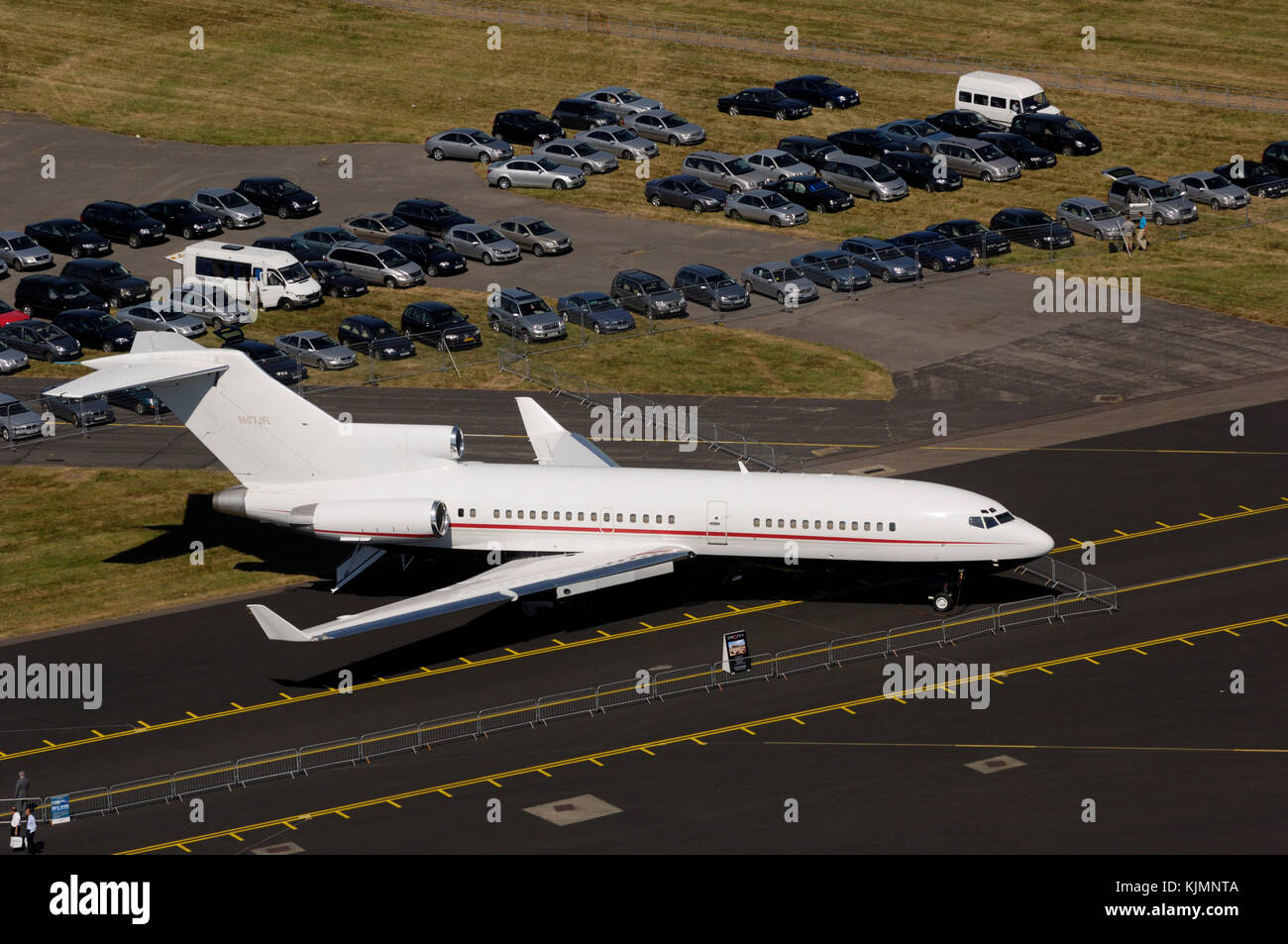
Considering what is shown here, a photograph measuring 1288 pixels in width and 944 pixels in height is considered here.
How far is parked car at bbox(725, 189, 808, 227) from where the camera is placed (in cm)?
10975

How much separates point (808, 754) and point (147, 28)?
112 metres

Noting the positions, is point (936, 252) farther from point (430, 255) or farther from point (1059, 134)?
point (430, 255)

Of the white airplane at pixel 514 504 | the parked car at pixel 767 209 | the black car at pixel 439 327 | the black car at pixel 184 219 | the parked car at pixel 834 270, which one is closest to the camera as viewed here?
the white airplane at pixel 514 504

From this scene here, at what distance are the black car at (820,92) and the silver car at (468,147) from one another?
2287 cm

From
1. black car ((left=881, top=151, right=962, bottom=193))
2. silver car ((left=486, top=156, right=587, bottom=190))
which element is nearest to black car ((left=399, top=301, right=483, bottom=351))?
silver car ((left=486, top=156, right=587, bottom=190))

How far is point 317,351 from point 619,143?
38.2 meters

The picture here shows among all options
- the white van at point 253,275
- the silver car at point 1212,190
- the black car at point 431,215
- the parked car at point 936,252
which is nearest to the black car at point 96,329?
the white van at point 253,275

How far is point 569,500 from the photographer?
209 feet

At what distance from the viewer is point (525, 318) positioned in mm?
93562

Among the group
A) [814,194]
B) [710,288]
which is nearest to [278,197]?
[710,288]

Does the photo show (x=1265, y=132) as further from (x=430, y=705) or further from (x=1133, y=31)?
(x=430, y=705)

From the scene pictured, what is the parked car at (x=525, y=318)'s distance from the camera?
93.1 metres

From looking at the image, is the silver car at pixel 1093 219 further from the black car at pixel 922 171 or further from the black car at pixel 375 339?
the black car at pixel 375 339
